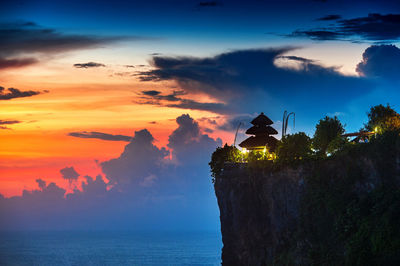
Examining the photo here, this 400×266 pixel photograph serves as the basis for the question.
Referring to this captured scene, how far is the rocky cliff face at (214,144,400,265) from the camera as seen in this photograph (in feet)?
130

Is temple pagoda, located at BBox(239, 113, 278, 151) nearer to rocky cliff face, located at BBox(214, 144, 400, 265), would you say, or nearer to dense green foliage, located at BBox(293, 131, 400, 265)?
rocky cliff face, located at BBox(214, 144, 400, 265)

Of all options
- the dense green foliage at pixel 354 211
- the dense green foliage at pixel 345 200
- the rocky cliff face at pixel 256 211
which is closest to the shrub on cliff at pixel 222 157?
the rocky cliff face at pixel 256 211

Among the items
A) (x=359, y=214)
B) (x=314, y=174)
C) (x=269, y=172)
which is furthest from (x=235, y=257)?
(x=359, y=214)

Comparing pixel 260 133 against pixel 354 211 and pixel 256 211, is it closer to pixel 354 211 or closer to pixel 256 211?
pixel 256 211

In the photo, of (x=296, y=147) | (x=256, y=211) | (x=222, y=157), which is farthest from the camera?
(x=222, y=157)

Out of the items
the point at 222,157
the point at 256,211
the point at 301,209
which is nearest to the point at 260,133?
the point at 222,157

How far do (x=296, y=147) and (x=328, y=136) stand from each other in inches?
167

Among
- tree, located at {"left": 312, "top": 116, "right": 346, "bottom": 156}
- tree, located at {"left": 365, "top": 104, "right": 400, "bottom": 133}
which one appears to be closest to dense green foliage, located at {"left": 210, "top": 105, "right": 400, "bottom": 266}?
tree, located at {"left": 312, "top": 116, "right": 346, "bottom": 156}

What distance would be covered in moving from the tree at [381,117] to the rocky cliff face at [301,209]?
43.7 feet

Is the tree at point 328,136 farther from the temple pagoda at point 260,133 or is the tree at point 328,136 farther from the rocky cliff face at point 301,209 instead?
the temple pagoda at point 260,133

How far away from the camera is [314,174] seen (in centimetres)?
4416

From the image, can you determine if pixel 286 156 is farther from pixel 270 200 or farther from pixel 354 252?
pixel 354 252

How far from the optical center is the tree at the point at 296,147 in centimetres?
4616

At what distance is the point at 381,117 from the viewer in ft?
184
